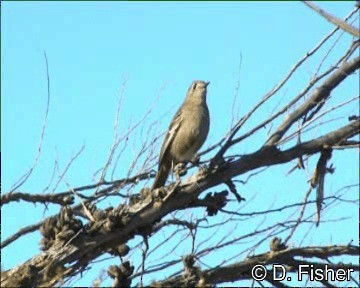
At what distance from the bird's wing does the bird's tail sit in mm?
157

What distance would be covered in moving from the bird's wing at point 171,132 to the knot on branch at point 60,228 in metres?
2.08

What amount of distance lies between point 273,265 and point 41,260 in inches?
54.7

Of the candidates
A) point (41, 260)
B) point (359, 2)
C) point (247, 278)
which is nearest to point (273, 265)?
point (247, 278)

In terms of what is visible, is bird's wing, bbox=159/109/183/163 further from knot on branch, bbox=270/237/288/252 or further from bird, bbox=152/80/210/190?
knot on branch, bbox=270/237/288/252

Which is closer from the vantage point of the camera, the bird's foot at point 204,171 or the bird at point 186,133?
the bird's foot at point 204,171

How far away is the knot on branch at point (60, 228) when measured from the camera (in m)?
4.30

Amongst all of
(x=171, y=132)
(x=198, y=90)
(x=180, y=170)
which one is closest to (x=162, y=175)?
(x=171, y=132)

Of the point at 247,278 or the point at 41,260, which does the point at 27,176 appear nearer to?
the point at 41,260

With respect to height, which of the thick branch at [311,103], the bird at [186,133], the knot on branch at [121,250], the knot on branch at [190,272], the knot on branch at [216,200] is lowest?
the knot on branch at [190,272]

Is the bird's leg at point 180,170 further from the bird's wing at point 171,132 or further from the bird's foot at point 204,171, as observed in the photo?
the bird's wing at point 171,132

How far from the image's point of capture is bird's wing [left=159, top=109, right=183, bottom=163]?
653 centimetres

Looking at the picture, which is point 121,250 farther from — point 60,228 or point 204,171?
point 204,171

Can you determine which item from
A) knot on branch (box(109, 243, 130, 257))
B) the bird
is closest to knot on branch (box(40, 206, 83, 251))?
knot on branch (box(109, 243, 130, 257))

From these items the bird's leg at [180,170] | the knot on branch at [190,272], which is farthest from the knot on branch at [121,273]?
the bird's leg at [180,170]
